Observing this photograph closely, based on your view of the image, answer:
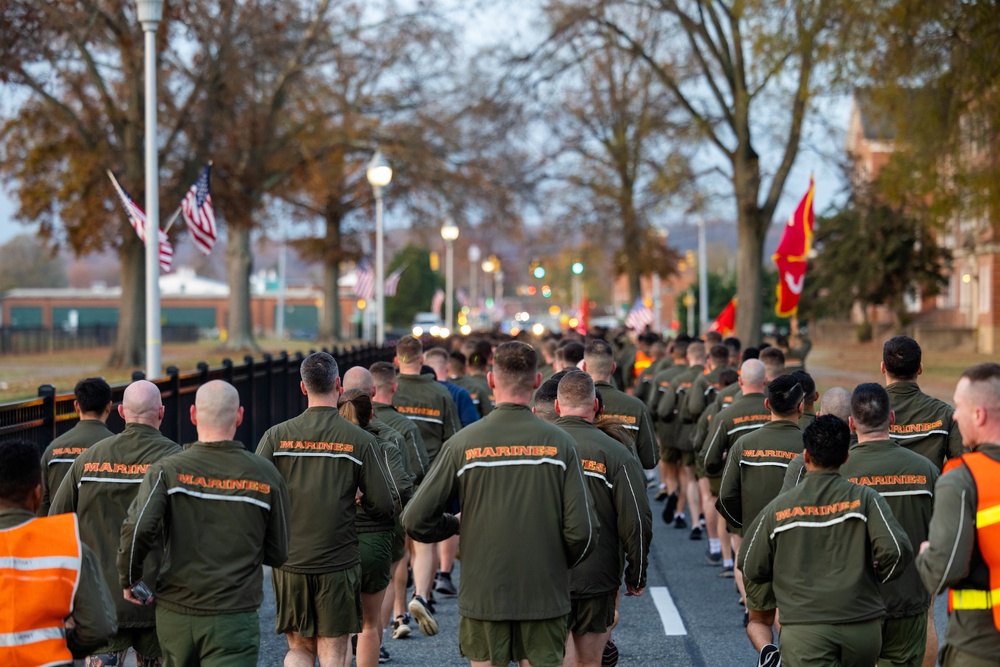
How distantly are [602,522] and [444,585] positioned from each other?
4.70m

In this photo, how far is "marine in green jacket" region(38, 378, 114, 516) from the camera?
6.75 metres

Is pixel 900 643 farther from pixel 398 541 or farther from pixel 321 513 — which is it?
pixel 398 541

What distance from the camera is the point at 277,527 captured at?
19.2 ft

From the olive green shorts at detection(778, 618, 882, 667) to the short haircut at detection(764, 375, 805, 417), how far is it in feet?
7.14

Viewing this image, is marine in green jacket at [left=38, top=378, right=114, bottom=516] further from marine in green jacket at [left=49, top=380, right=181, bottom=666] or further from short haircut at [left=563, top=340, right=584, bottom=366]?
short haircut at [left=563, top=340, right=584, bottom=366]

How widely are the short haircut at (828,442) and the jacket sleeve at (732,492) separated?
1875mm

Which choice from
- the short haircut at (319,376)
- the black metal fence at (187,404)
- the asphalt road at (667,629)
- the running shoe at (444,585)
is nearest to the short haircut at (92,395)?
the short haircut at (319,376)

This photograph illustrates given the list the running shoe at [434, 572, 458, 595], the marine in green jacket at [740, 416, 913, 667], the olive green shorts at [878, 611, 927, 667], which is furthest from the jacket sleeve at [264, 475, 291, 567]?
the running shoe at [434, 572, 458, 595]

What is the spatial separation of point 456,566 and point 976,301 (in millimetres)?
45278

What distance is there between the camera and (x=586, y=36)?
97.7ft

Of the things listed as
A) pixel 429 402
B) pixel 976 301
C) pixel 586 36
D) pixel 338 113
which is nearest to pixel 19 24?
pixel 586 36

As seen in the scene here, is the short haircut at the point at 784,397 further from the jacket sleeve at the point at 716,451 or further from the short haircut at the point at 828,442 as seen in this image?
the short haircut at the point at 828,442

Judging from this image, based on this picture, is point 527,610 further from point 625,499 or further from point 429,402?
point 429,402

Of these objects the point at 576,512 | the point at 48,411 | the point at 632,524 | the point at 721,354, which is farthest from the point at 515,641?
the point at 721,354
